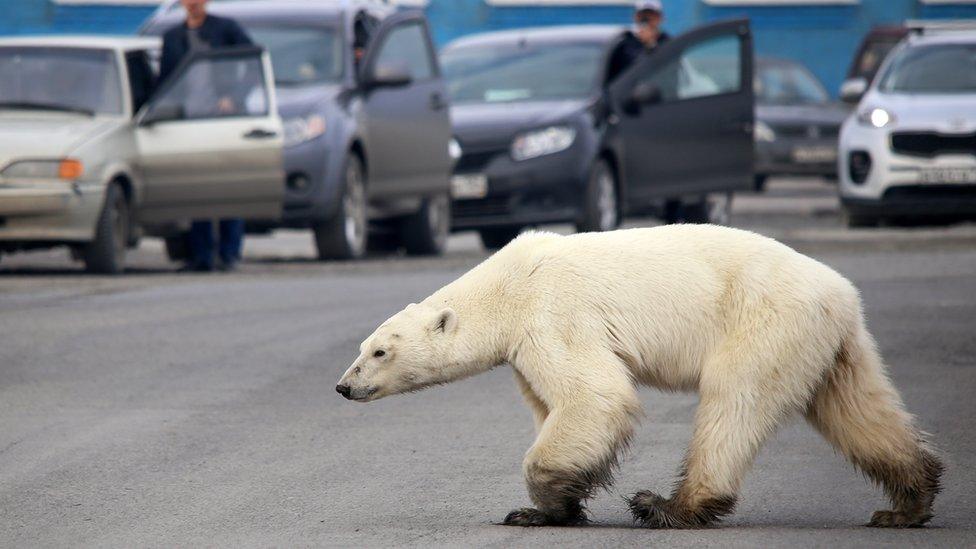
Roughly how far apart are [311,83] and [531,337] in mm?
10704

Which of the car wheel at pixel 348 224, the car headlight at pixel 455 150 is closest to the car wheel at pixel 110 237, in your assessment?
the car wheel at pixel 348 224

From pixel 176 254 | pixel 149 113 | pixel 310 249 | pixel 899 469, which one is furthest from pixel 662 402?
pixel 310 249

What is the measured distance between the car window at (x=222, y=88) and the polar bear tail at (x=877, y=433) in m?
9.45

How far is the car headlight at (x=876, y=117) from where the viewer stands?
737 inches

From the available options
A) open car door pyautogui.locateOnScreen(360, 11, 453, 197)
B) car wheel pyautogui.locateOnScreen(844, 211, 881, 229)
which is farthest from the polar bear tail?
car wheel pyautogui.locateOnScreen(844, 211, 881, 229)

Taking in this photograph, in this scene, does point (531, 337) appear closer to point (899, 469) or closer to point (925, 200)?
point (899, 469)

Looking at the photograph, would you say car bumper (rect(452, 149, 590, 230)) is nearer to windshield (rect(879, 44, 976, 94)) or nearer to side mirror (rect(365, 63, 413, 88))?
side mirror (rect(365, 63, 413, 88))

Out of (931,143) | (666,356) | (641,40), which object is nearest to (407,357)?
(666,356)

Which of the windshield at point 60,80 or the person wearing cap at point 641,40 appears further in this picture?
the person wearing cap at point 641,40

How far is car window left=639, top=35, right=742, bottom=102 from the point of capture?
59.1 feet

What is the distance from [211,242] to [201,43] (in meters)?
1.62

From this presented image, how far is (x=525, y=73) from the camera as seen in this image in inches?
728

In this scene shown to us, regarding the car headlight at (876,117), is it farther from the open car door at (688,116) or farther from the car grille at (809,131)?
the car grille at (809,131)

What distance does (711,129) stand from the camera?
734 inches
